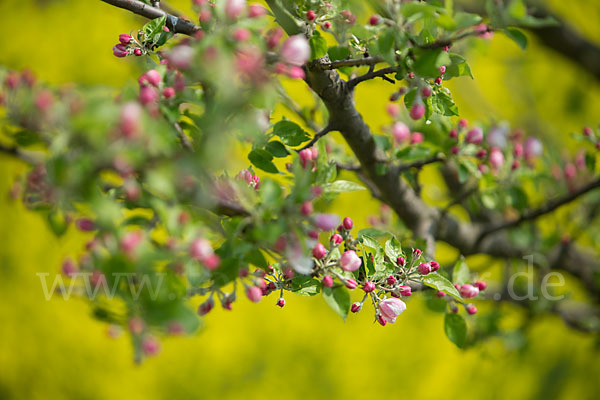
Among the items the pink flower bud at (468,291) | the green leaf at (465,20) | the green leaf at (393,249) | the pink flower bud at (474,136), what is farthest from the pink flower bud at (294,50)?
the pink flower bud at (474,136)

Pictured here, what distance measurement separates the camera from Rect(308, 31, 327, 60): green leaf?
1.31 feet

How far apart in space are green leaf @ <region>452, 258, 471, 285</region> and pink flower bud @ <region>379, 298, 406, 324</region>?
14 cm

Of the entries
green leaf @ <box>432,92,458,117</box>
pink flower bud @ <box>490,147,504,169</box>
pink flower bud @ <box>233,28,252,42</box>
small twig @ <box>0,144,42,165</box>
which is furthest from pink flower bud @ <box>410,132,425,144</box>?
small twig @ <box>0,144,42,165</box>

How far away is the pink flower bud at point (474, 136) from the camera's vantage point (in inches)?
25.5

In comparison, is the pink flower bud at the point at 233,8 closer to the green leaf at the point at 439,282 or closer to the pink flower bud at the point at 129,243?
the pink flower bud at the point at 129,243

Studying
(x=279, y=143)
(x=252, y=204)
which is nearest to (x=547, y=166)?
(x=279, y=143)

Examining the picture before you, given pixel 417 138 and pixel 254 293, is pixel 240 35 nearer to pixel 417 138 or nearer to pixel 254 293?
pixel 254 293

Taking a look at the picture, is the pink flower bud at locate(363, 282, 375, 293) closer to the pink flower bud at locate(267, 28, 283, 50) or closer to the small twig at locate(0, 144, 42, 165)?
the pink flower bud at locate(267, 28, 283, 50)

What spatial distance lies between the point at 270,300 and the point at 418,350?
21.3 inches

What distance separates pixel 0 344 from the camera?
1443 millimetres

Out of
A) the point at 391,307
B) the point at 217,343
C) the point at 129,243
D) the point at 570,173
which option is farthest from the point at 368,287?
the point at 217,343

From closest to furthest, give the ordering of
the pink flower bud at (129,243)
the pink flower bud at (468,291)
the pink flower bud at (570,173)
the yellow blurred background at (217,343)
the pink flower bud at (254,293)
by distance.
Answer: the pink flower bud at (129,243)
the pink flower bud at (254,293)
the pink flower bud at (468,291)
the pink flower bud at (570,173)
the yellow blurred background at (217,343)

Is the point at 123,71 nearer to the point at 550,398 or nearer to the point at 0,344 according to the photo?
the point at 0,344

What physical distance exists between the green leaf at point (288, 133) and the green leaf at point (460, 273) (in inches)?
9.6
